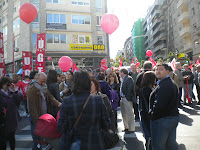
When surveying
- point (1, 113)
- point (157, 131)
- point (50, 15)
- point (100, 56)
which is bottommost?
point (157, 131)

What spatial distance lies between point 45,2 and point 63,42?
232 inches

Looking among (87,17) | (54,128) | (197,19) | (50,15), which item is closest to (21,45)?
(50,15)

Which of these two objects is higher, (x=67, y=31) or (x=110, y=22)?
(x=67, y=31)

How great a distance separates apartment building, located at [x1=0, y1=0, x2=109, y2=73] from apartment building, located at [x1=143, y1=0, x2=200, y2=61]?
42.4 feet

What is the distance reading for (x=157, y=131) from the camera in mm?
2721

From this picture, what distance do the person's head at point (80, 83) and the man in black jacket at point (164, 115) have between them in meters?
1.15

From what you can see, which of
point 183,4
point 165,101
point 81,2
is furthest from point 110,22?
point 183,4

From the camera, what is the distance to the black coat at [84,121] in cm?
210

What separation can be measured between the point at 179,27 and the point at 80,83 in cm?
4191

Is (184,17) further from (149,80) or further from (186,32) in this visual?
(149,80)

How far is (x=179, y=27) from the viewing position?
38719 mm

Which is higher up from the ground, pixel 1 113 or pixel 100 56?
pixel 100 56

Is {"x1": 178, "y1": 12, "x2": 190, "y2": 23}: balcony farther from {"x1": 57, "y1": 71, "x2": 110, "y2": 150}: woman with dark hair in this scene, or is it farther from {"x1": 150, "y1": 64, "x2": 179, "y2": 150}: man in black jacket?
{"x1": 57, "y1": 71, "x2": 110, "y2": 150}: woman with dark hair

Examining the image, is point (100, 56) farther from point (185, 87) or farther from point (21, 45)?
point (185, 87)
